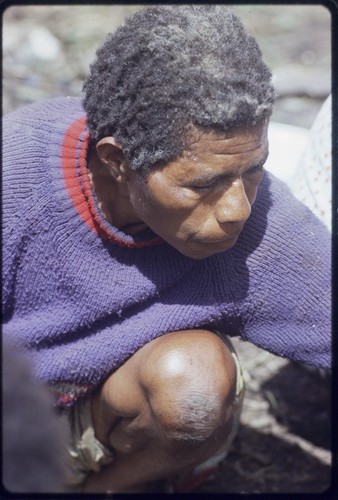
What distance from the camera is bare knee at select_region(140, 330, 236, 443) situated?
1.53 metres

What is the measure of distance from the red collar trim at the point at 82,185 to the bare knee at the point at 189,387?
Answer: 0.23 m

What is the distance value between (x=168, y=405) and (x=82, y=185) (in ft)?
1.43

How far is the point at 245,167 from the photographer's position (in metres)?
1.44

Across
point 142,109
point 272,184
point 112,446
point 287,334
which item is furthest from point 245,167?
point 112,446

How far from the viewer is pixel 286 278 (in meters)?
1.70

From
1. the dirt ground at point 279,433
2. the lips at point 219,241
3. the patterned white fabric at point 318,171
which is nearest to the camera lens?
the lips at point 219,241

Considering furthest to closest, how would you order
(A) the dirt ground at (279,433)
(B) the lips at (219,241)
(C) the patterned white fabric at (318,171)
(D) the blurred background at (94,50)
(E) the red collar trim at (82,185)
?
(D) the blurred background at (94,50) → (A) the dirt ground at (279,433) → (C) the patterned white fabric at (318,171) → (E) the red collar trim at (82,185) → (B) the lips at (219,241)

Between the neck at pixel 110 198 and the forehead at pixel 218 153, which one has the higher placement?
the forehead at pixel 218 153

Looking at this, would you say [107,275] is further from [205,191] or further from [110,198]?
[205,191]

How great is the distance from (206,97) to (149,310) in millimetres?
509

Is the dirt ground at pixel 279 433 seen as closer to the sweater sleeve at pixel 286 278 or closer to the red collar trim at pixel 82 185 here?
the sweater sleeve at pixel 286 278

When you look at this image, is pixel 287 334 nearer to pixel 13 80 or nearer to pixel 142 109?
pixel 142 109

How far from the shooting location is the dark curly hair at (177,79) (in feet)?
4.47

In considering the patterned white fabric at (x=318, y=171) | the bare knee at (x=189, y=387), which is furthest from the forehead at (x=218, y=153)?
the patterned white fabric at (x=318, y=171)
